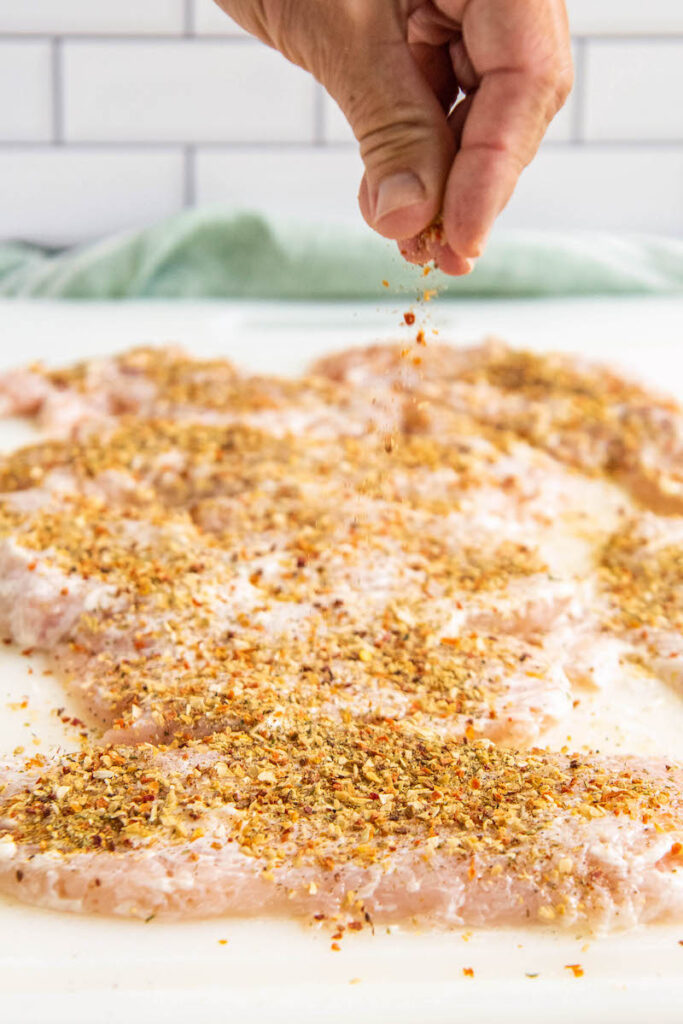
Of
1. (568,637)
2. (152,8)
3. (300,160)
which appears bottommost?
(568,637)

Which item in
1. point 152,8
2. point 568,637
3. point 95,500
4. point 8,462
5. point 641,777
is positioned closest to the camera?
point 641,777

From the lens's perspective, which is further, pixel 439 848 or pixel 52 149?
pixel 52 149

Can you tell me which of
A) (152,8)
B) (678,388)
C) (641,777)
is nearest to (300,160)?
(152,8)

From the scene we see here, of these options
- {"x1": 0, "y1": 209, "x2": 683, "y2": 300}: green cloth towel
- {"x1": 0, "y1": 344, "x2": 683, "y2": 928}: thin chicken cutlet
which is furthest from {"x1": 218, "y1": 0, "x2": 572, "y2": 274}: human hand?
{"x1": 0, "y1": 209, "x2": 683, "y2": 300}: green cloth towel

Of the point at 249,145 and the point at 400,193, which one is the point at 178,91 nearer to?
Result: the point at 249,145

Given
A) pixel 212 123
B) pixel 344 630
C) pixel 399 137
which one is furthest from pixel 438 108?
pixel 212 123

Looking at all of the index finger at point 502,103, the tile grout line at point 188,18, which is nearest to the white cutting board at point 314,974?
the index finger at point 502,103

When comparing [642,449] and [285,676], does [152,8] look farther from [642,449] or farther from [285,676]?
[285,676]
